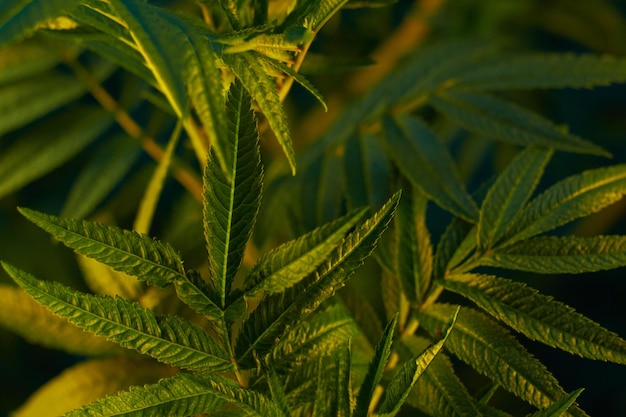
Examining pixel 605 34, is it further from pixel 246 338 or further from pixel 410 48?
pixel 246 338

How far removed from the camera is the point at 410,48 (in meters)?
1.21

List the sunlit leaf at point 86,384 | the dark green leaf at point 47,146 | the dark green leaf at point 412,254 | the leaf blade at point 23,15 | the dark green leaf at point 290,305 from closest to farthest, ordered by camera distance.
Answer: the leaf blade at point 23,15, the dark green leaf at point 290,305, the dark green leaf at point 412,254, the sunlit leaf at point 86,384, the dark green leaf at point 47,146

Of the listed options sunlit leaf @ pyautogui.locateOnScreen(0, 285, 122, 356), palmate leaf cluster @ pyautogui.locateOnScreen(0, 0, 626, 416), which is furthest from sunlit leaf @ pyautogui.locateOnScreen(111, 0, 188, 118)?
sunlit leaf @ pyautogui.locateOnScreen(0, 285, 122, 356)

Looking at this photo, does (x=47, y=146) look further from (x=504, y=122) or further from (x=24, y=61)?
(x=504, y=122)

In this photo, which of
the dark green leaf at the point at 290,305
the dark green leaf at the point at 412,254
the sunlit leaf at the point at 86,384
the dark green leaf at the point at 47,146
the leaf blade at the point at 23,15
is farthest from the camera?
the dark green leaf at the point at 47,146

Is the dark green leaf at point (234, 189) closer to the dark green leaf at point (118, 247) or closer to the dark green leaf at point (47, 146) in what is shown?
the dark green leaf at point (118, 247)

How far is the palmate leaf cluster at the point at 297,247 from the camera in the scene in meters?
0.40

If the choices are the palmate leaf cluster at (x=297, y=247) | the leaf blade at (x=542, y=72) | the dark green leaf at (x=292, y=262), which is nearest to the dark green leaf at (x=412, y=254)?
the palmate leaf cluster at (x=297, y=247)

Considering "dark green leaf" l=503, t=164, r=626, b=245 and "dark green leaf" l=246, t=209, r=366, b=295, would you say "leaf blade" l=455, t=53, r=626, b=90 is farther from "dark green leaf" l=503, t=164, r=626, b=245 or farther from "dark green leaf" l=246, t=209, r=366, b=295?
"dark green leaf" l=246, t=209, r=366, b=295

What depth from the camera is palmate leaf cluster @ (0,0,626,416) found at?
1.30ft

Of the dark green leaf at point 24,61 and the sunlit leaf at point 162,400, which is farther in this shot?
the dark green leaf at point 24,61

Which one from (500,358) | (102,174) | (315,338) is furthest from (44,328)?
(500,358)

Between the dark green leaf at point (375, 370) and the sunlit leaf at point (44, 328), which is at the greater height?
the dark green leaf at point (375, 370)

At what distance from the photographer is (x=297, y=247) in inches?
17.2
